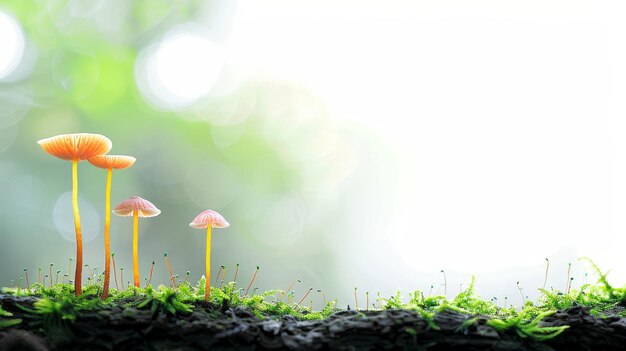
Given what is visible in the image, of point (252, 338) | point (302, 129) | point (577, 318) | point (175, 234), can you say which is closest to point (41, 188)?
point (175, 234)

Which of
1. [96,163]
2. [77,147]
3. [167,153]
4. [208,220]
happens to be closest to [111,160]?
[96,163]

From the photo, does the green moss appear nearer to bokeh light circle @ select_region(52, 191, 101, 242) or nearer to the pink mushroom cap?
the pink mushroom cap

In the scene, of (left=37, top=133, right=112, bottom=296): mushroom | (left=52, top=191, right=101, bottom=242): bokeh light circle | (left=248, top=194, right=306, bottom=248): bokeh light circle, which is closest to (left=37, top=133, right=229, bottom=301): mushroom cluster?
(left=37, top=133, right=112, bottom=296): mushroom

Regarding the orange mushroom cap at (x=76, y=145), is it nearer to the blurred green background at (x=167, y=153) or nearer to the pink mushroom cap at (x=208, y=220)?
the pink mushroom cap at (x=208, y=220)

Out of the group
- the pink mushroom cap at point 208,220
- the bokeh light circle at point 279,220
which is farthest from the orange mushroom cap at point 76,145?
the bokeh light circle at point 279,220

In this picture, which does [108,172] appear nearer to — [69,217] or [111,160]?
[111,160]

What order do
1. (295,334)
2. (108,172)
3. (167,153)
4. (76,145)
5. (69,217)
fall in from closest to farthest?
(295,334) < (76,145) < (108,172) < (69,217) < (167,153)
